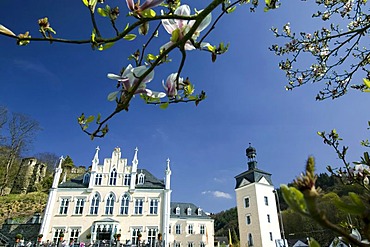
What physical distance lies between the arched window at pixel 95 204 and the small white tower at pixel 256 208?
587 inches

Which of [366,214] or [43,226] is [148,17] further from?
[43,226]

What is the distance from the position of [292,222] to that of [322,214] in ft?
153

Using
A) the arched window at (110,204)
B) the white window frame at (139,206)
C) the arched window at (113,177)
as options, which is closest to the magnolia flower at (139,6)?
the white window frame at (139,206)

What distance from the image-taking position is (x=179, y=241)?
25547mm

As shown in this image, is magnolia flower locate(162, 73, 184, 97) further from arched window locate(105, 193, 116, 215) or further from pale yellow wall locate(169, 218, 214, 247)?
pale yellow wall locate(169, 218, 214, 247)

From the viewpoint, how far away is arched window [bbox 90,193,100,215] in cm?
1975

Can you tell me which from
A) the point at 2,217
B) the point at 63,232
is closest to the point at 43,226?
the point at 63,232

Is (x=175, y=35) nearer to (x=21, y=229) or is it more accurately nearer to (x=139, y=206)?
Result: (x=139, y=206)

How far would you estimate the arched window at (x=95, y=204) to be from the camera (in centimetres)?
1975

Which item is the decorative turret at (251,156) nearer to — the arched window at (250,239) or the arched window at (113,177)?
the arched window at (250,239)

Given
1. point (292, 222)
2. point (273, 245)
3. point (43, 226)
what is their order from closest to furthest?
point (43, 226)
point (273, 245)
point (292, 222)

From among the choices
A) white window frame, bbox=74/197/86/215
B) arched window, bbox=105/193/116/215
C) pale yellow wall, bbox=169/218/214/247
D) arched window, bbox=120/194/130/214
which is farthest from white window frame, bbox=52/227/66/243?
pale yellow wall, bbox=169/218/214/247

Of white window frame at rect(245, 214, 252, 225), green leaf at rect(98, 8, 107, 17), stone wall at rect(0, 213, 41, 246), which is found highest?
white window frame at rect(245, 214, 252, 225)

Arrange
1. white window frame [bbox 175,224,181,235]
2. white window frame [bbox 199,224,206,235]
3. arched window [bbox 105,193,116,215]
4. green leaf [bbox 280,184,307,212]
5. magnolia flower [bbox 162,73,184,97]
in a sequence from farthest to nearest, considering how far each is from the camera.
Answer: white window frame [bbox 199,224,206,235] → white window frame [bbox 175,224,181,235] → arched window [bbox 105,193,116,215] → magnolia flower [bbox 162,73,184,97] → green leaf [bbox 280,184,307,212]
